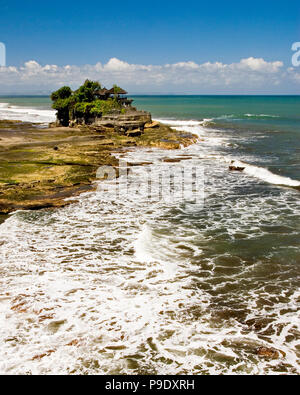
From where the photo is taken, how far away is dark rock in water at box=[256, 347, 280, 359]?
7.12 m

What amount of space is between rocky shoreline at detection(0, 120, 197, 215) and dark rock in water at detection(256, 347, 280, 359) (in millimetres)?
12476

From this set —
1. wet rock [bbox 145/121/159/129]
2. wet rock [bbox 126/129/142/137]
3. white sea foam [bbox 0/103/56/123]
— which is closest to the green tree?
white sea foam [bbox 0/103/56/123]

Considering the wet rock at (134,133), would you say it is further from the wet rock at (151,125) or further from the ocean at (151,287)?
the ocean at (151,287)

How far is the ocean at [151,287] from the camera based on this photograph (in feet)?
23.3

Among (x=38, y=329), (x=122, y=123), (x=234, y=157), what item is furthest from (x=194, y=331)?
(x=122, y=123)

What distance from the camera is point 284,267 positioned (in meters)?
11.0

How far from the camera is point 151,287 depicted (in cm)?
969

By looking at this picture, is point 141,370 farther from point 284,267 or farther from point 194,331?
point 284,267

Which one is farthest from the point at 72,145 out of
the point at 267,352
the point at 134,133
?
the point at 267,352

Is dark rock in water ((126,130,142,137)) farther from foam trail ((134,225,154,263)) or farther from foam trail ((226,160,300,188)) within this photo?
foam trail ((134,225,154,263))
